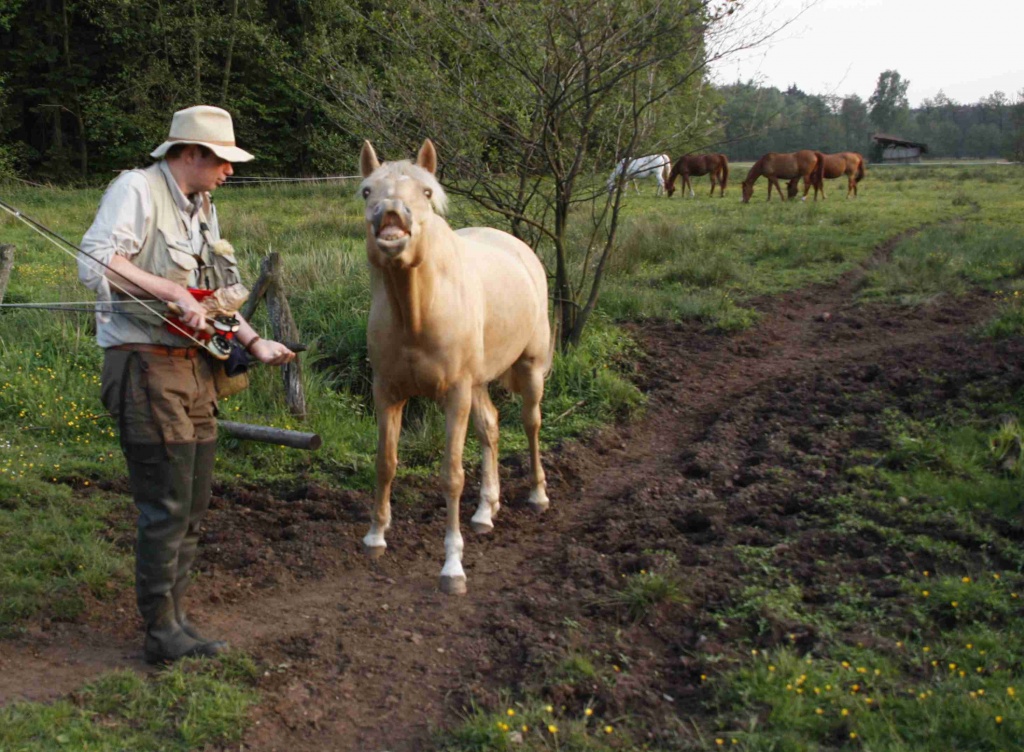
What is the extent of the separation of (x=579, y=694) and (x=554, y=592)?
103cm

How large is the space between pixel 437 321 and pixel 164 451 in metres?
1.49

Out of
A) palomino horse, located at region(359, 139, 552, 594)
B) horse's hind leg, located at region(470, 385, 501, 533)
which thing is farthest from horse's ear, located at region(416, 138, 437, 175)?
horse's hind leg, located at region(470, 385, 501, 533)

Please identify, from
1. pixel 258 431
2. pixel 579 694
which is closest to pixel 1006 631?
pixel 579 694

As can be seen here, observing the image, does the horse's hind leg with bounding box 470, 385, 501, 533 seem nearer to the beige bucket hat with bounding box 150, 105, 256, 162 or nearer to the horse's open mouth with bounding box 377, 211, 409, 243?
the horse's open mouth with bounding box 377, 211, 409, 243

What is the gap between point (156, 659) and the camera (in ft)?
12.8

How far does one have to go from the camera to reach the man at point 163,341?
142 inches

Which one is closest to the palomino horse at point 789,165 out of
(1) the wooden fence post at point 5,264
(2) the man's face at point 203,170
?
(1) the wooden fence post at point 5,264

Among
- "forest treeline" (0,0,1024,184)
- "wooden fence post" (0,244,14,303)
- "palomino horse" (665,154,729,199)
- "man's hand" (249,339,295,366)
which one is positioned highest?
"forest treeline" (0,0,1024,184)

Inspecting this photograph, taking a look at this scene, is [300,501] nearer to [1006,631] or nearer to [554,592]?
[554,592]

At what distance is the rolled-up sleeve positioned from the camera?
3.49 meters

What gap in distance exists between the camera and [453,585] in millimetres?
4754

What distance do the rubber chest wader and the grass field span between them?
26cm

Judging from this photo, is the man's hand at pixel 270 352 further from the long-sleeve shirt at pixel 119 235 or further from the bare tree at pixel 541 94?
the bare tree at pixel 541 94

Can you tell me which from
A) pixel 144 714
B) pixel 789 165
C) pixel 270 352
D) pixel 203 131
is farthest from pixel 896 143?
pixel 144 714
